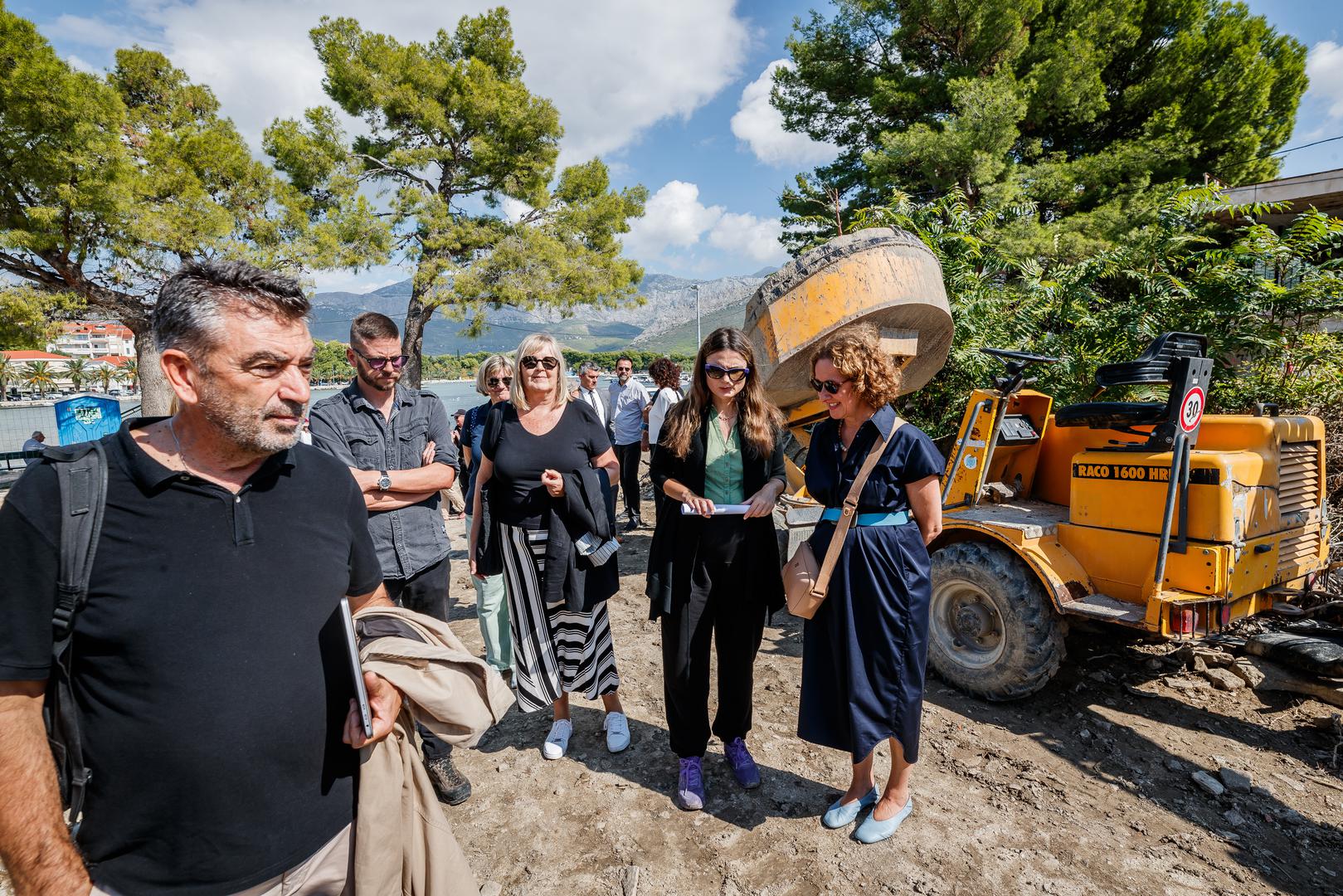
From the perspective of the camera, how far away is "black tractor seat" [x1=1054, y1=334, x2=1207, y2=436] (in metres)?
3.11

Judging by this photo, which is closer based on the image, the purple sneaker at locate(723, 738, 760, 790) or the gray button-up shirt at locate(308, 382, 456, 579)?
the gray button-up shirt at locate(308, 382, 456, 579)

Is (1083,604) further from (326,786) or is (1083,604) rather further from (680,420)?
(326,786)

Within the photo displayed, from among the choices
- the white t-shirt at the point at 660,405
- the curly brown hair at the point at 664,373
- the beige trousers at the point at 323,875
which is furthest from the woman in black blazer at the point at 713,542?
the white t-shirt at the point at 660,405

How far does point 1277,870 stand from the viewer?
2.44 meters

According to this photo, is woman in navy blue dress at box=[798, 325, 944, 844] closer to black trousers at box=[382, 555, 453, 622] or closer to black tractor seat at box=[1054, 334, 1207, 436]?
black tractor seat at box=[1054, 334, 1207, 436]

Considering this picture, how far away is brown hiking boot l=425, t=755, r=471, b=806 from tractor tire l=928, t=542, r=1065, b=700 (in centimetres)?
250

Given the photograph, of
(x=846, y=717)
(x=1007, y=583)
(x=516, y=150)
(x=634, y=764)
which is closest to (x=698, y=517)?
(x=846, y=717)

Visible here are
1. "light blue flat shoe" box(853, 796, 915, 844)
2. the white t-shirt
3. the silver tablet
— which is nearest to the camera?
the silver tablet

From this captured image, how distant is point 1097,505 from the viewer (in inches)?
134

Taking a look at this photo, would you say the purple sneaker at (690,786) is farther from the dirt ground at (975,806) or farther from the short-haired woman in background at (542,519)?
the short-haired woman in background at (542,519)

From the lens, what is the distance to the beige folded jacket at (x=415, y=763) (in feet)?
4.73

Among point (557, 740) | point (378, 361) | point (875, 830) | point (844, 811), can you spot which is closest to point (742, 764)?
point (844, 811)

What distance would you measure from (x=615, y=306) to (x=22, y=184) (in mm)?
13520

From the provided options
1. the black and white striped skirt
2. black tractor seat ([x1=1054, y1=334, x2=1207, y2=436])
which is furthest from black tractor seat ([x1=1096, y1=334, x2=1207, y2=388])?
the black and white striped skirt
